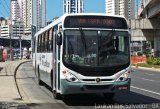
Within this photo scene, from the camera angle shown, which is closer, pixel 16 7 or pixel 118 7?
pixel 16 7

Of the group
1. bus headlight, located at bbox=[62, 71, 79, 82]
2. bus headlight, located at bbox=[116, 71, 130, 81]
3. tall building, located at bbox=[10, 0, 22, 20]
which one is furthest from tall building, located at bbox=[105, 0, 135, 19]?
bus headlight, located at bbox=[62, 71, 79, 82]

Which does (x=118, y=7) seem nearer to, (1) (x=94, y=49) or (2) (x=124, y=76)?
(2) (x=124, y=76)

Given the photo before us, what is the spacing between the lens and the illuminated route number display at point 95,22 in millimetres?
14180

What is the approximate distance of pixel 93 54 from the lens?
13.8m

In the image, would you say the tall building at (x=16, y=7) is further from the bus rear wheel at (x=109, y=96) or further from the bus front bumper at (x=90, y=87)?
the bus front bumper at (x=90, y=87)

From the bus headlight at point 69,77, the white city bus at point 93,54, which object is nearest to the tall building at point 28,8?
the white city bus at point 93,54

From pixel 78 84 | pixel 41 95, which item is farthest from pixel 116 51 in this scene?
pixel 41 95

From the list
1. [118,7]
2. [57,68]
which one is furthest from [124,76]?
[118,7]

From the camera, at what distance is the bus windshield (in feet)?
45.1

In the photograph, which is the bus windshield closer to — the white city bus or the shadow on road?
the white city bus

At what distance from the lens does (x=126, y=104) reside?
46.3 feet

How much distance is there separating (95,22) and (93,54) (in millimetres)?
1137

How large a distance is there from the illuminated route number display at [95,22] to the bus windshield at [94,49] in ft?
0.72

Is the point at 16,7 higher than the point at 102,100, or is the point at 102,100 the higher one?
the point at 16,7
